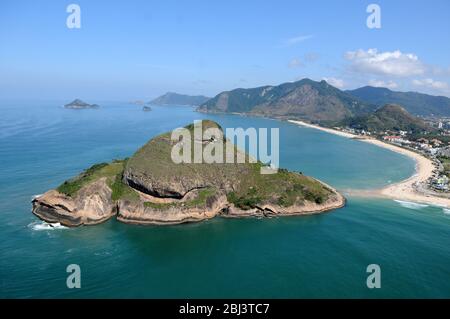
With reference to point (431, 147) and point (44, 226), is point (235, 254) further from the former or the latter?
point (431, 147)

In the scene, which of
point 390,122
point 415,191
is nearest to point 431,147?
point 390,122

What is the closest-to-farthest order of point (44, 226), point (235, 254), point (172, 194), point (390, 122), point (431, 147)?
point (235, 254) → point (44, 226) → point (172, 194) → point (431, 147) → point (390, 122)

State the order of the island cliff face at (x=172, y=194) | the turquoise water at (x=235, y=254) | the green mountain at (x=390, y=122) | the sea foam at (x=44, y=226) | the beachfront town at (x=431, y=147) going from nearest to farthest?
the turquoise water at (x=235, y=254), the sea foam at (x=44, y=226), the island cliff face at (x=172, y=194), the beachfront town at (x=431, y=147), the green mountain at (x=390, y=122)

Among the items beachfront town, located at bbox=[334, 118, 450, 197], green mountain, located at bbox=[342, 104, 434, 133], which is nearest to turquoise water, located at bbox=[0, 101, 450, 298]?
beachfront town, located at bbox=[334, 118, 450, 197]

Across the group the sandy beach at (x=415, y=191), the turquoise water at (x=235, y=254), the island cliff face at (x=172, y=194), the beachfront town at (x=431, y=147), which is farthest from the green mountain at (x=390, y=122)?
the island cliff face at (x=172, y=194)

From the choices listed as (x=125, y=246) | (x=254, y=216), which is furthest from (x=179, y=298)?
(x=254, y=216)

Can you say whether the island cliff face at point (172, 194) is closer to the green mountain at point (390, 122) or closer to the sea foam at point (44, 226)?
the sea foam at point (44, 226)

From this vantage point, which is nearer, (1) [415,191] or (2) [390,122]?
(1) [415,191]
